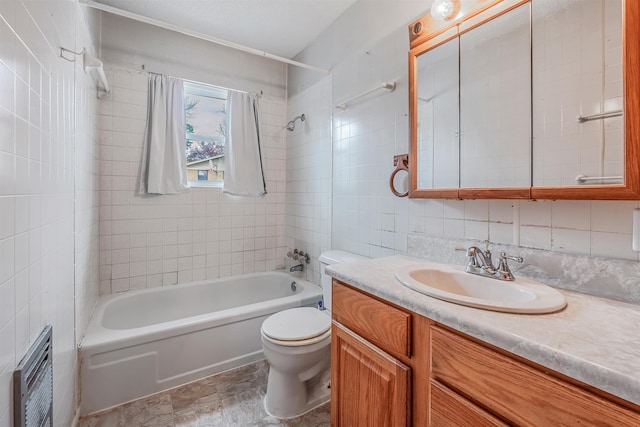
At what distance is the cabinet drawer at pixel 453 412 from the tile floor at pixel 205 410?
0.93 m

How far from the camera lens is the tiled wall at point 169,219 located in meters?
2.20

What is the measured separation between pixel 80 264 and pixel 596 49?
8.15 feet

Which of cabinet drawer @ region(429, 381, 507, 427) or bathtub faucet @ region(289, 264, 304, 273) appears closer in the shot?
cabinet drawer @ region(429, 381, 507, 427)

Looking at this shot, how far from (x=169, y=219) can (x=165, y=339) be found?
3.48 feet

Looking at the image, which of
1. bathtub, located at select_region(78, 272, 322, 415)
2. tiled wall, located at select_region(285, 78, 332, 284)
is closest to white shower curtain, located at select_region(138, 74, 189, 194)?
bathtub, located at select_region(78, 272, 322, 415)

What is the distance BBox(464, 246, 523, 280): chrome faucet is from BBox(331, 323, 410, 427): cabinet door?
1.59ft

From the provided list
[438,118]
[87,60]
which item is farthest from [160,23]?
[438,118]

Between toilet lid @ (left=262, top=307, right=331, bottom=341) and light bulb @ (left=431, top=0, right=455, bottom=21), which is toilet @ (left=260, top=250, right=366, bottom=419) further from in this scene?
light bulb @ (left=431, top=0, right=455, bottom=21)

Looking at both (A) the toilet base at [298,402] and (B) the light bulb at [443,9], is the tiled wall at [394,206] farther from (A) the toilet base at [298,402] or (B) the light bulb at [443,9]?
(A) the toilet base at [298,402]

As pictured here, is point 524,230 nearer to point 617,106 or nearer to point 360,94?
point 617,106

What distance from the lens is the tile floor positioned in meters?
1.49

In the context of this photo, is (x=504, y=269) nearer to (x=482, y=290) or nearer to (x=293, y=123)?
(x=482, y=290)

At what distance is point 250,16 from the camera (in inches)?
84.4

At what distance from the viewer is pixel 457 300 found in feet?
2.71
